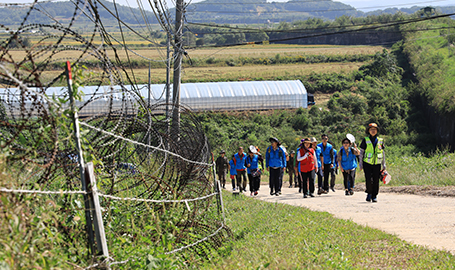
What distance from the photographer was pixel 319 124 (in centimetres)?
4141

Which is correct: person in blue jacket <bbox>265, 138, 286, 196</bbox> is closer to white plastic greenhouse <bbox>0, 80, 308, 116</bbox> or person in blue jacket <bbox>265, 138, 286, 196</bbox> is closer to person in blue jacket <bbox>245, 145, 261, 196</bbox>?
person in blue jacket <bbox>245, 145, 261, 196</bbox>

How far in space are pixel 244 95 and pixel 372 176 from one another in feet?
105

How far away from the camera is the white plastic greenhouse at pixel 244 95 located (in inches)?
1635

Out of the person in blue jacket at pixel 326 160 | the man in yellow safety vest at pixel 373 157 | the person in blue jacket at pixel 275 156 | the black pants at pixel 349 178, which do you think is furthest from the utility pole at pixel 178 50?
the man in yellow safety vest at pixel 373 157

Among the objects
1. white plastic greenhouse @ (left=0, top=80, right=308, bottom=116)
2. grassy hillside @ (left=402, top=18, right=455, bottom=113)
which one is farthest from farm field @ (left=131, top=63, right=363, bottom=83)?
white plastic greenhouse @ (left=0, top=80, right=308, bottom=116)

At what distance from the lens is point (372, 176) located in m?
11.4

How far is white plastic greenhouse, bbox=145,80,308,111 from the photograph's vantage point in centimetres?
4153

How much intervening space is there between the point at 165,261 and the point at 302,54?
7706 centimetres

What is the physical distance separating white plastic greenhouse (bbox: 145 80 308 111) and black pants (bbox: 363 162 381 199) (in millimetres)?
30246

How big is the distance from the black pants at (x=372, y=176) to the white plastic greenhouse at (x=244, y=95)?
30.2 meters

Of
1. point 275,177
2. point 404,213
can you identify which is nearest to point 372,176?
point 404,213

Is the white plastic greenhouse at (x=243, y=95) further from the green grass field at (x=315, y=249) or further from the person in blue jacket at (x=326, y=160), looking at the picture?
the green grass field at (x=315, y=249)

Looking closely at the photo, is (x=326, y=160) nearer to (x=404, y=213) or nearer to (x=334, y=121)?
(x=404, y=213)

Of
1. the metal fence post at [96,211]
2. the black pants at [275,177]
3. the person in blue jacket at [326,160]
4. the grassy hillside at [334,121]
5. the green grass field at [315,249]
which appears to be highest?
the metal fence post at [96,211]
